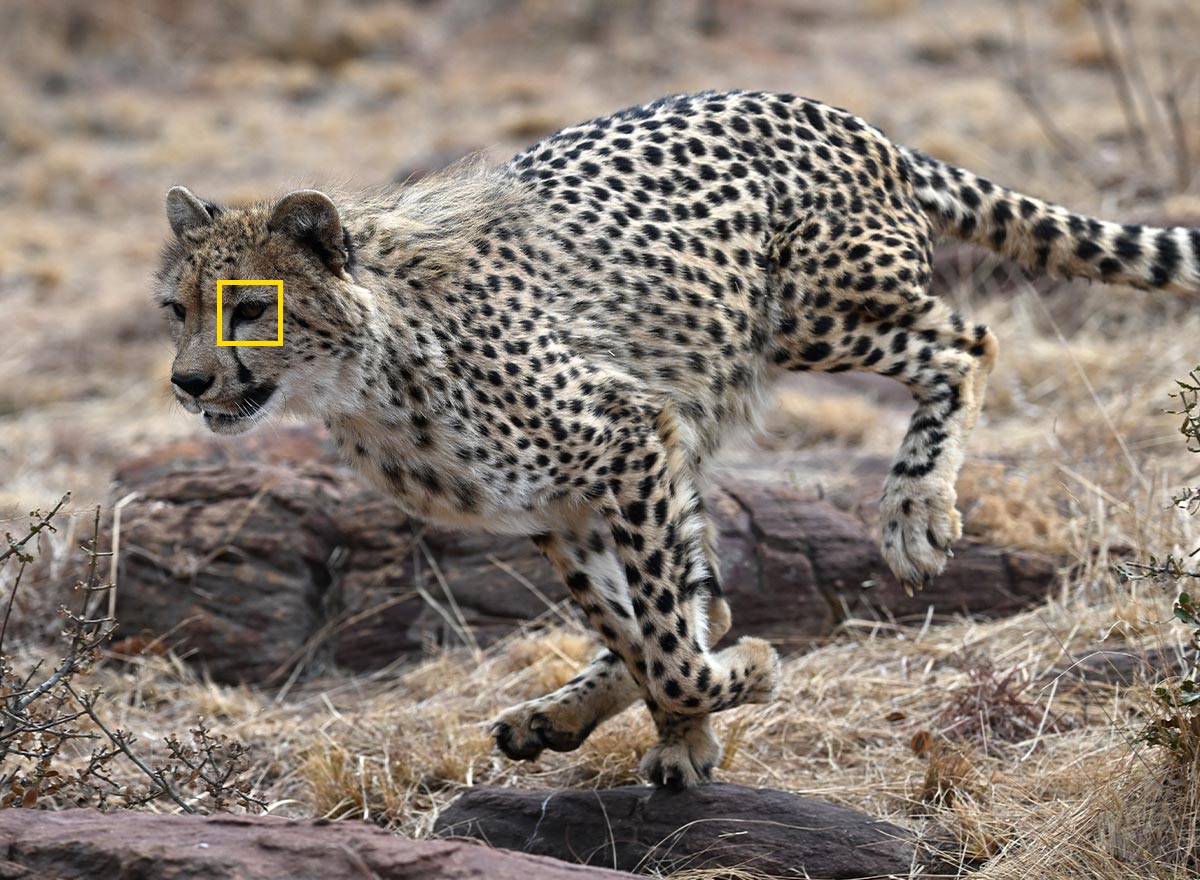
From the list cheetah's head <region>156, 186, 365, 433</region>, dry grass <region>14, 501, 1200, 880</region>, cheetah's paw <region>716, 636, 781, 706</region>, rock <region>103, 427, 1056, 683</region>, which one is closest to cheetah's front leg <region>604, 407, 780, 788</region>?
cheetah's paw <region>716, 636, 781, 706</region>

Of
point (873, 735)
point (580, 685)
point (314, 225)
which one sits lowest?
point (873, 735)

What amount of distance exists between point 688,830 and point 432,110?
1253 centimetres

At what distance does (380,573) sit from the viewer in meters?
5.74

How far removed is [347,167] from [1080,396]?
26.1ft

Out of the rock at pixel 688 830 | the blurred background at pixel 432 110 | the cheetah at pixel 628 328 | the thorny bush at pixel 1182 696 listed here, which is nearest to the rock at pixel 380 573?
the cheetah at pixel 628 328

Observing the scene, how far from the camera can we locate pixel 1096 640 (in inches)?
192

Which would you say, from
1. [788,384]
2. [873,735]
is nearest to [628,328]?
[873,735]

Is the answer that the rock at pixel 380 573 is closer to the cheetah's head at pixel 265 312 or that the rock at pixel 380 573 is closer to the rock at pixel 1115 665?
the rock at pixel 1115 665

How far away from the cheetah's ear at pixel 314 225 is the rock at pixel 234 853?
59.3 inches

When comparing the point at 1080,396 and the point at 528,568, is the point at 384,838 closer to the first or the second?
the point at 528,568

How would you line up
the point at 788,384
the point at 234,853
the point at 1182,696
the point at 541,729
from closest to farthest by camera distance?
1. the point at 234,853
2. the point at 1182,696
3. the point at 541,729
4. the point at 788,384

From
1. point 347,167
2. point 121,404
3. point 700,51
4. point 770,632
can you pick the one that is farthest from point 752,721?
point 700,51

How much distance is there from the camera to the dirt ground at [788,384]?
4484 mm

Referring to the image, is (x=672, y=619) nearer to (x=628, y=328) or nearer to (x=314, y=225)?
(x=628, y=328)
